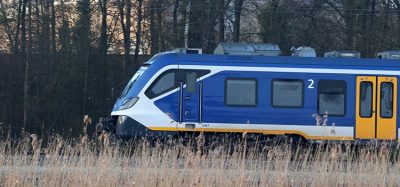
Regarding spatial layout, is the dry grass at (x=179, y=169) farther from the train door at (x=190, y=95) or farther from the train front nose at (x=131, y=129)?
the train door at (x=190, y=95)

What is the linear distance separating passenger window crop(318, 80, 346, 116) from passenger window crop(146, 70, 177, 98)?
3383 millimetres

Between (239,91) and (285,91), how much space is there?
1.06 m

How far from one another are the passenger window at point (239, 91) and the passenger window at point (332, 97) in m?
1.54

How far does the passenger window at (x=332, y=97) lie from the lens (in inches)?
667

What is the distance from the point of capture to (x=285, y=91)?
1692cm

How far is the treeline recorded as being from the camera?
32219mm

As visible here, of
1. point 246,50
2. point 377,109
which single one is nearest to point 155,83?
point 246,50

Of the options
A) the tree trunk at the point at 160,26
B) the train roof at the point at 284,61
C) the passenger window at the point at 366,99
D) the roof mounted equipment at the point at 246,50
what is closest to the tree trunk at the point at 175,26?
the tree trunk at the point at 160,26

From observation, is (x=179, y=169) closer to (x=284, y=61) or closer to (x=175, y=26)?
(x=284, y=61)

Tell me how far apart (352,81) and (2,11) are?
21467 millimetres

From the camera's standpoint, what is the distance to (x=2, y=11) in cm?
3394

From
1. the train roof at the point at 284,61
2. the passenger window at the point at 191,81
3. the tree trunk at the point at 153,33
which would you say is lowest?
the passenger window at the point at 191,81

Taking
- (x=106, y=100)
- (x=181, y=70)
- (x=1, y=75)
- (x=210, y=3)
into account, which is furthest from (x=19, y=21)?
(x=181, y=70)

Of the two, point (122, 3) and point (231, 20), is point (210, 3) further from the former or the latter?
point (122, 3)
